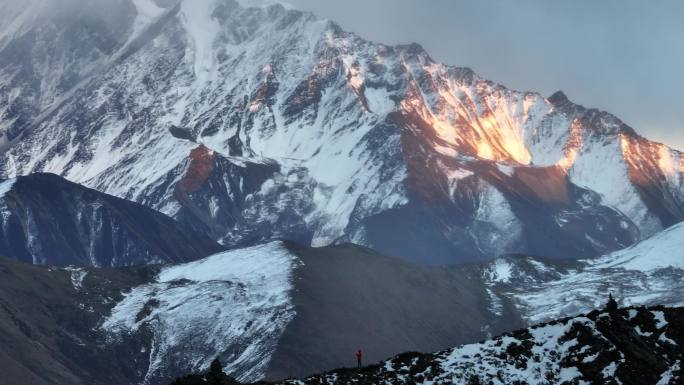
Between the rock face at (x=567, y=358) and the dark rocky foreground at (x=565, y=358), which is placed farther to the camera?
the rock face at (x=567, y=358)

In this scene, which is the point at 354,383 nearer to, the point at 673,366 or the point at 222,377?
the point at 222,377

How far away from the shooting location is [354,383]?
101 metres

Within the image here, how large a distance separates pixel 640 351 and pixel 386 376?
19521 mm

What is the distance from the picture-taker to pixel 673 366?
316 feet

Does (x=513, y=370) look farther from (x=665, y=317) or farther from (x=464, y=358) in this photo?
(x=665, y=317)

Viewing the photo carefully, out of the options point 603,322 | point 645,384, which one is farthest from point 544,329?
point 645,384

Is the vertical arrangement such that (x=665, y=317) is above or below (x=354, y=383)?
above

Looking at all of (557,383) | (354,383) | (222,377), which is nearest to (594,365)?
(557,383)

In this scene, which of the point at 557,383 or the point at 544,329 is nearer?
the point at 557,383

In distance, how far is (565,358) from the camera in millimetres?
101125

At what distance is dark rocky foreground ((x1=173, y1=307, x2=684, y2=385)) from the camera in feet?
319

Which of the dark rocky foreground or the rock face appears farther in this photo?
the rock face

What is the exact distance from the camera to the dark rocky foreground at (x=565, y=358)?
97125 mm

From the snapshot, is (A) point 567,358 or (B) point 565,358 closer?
(A) point 567,358
